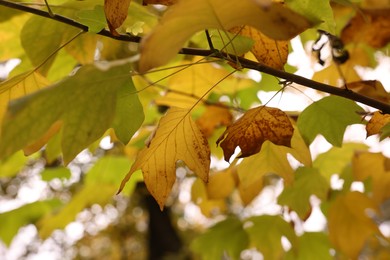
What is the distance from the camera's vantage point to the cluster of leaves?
1.53 feet

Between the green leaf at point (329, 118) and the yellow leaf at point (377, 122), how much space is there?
8 centimetres

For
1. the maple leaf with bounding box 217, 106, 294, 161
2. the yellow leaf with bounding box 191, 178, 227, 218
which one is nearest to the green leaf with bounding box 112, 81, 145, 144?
the maple leaf with bounding box 217, 106, 294, 161

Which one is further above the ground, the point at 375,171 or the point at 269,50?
the point at 269,50

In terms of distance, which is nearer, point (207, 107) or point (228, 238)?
point (207, 107)

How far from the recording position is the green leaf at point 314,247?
136 centimetres

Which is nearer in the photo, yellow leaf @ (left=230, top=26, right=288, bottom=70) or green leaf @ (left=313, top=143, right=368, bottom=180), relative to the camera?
yellow leaf @ (left=230, top=26, right=288, bottom=70)

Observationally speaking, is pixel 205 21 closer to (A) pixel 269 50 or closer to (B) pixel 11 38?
(A) pixel 269 50

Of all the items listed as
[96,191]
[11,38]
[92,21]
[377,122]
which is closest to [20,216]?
[96,191]

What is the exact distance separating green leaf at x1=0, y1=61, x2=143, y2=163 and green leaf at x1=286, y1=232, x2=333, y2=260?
3.20 ft

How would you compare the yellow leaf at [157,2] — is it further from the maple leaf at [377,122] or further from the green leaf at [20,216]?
the green leaf at [20,216]

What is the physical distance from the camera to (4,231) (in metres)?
1.95

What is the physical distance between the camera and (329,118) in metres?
0.79

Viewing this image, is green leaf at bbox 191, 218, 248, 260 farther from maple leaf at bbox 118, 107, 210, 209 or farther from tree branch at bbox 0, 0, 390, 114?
tree branch at bbox 0, 0, 390, 114

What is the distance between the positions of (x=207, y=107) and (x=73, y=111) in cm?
73
